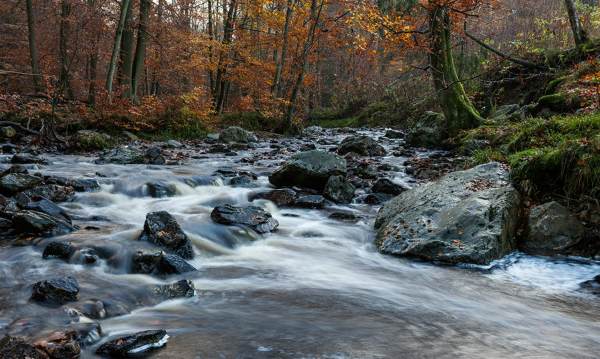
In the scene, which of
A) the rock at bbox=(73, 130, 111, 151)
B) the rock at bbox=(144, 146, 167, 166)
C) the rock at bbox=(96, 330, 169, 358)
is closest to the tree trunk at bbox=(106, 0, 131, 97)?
the rock at bbox=(73, 130, 111, 151)

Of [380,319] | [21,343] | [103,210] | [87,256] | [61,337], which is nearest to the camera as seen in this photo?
[21,343]

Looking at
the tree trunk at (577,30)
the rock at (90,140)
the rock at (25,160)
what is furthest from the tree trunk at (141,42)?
the tree trunk at (577,30)

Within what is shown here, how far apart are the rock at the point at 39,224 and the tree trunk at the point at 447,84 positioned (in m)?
10.4

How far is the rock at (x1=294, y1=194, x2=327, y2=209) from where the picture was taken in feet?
24.7

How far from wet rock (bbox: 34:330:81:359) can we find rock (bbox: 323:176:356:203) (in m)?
5.50

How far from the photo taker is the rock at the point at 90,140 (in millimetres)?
12587

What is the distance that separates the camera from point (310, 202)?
7539 millimetres

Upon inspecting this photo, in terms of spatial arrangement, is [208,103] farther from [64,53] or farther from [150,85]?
[150,85]

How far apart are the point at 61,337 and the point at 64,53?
764 inches

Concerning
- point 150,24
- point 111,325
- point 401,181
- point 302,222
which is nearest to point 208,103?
point 150,24

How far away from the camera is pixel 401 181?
9.21m

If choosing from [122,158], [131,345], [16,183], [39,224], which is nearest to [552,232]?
[131,345]

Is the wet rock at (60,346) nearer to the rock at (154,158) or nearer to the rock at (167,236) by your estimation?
the rock at (167,236)

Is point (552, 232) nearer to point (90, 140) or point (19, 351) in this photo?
point (19, 351)
